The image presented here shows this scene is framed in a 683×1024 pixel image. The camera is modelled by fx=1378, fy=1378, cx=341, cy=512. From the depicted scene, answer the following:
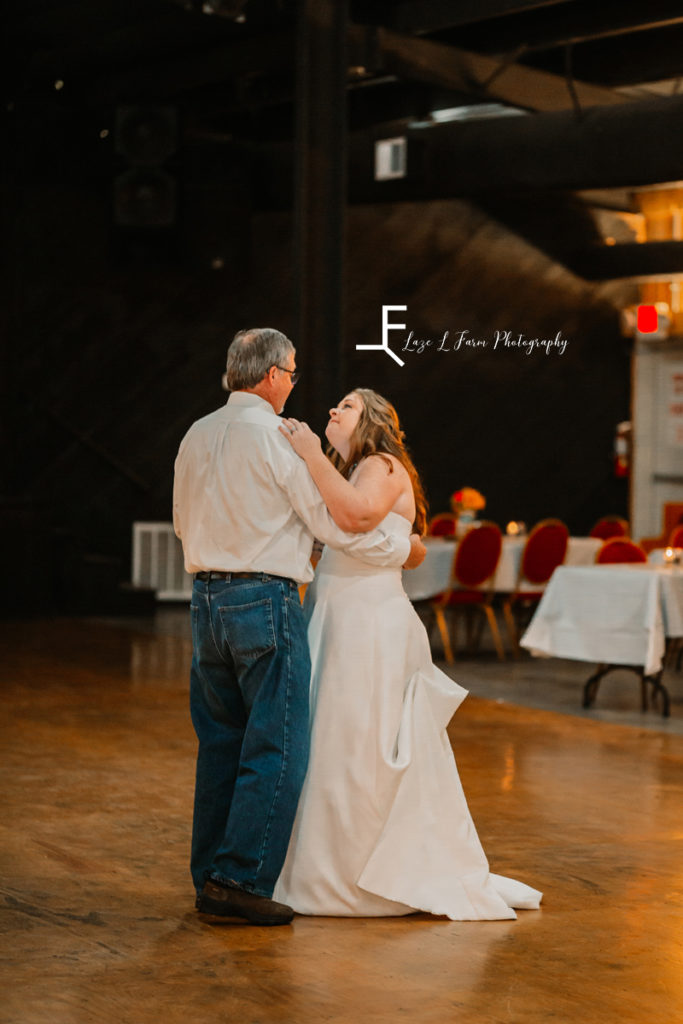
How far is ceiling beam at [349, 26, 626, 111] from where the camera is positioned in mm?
8984

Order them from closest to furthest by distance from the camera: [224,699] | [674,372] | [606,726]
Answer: [224,699] < [606,726] < [674,372]

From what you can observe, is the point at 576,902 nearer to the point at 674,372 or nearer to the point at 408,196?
the point at 408,196

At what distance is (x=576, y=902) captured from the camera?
3.71 m

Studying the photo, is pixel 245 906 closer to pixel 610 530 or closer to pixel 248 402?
pixel 248 402

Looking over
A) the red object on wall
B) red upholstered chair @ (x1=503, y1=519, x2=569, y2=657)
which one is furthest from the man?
the red object on wall

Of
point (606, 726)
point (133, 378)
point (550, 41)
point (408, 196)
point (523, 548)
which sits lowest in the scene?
point (606, 726)

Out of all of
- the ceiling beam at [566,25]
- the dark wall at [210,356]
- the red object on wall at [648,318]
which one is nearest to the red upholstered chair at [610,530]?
the dark wall at [210,356]

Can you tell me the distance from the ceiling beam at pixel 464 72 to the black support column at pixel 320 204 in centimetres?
74

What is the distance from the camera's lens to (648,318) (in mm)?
13867

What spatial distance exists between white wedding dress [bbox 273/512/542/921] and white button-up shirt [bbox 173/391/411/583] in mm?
218

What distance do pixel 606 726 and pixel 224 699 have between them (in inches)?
142

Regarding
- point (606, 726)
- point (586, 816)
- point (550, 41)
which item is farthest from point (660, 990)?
point (550, 41)

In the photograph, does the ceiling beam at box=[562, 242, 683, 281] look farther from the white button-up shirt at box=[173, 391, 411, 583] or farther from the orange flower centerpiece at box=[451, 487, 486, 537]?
the white button-up shirt at box=[173, 391, 411, 583]
